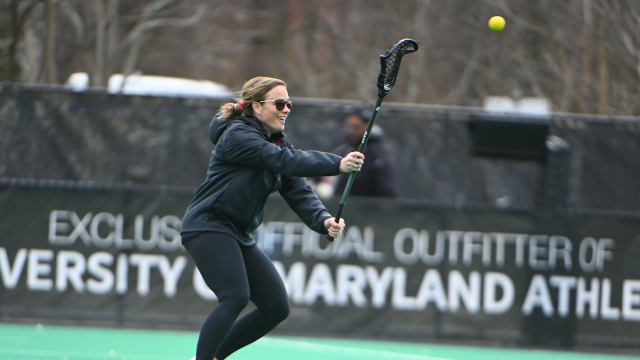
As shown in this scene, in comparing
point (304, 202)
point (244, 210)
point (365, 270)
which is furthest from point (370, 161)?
point (244, 210)

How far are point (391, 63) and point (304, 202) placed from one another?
1044mm

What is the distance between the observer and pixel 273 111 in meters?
4.77

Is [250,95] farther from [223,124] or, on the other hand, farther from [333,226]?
[333,226]

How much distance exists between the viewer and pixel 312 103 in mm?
8148

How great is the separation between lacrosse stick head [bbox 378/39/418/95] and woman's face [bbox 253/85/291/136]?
2.06 ft

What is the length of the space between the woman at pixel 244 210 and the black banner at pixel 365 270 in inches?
108

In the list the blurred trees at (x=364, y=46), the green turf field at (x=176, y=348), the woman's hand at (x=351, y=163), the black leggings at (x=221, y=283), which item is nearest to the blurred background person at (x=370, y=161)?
the green turf field at (x=176, y=348)


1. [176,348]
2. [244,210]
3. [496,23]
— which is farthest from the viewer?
[176,348]

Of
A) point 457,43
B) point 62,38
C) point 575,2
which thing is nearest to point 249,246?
point 575,2

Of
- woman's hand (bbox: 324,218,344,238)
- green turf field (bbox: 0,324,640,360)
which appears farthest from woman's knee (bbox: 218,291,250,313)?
A: green turf field (bbox: 0,324,640,360)

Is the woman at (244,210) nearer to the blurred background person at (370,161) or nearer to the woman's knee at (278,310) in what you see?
the woman's knee at (278,310)

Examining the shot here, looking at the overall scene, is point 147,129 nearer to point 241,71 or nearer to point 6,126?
point 6,126

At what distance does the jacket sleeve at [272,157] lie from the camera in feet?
14.6

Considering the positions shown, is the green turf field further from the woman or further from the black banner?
the woman
